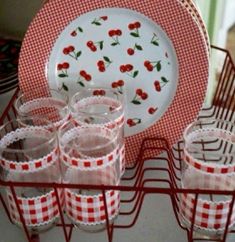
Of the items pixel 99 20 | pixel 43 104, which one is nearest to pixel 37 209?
pixel 43 104

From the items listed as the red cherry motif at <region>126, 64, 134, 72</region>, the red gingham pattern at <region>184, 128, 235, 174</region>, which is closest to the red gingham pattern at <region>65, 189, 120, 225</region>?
the red gingham pattern at <region>184, 128, 235, 174</region>

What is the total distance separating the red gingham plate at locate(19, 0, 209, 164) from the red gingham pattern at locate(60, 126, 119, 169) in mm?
132

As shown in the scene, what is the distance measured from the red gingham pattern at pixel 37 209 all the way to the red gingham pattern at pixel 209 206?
0.16 metres

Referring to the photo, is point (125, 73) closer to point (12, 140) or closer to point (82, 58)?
point (82, 58)

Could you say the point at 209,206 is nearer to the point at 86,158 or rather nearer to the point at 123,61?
the point at 86,158

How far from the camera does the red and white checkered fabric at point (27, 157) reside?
0.52 m

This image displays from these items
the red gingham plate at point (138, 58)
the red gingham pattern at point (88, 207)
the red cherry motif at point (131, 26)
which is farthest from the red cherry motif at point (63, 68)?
the red gingham pattern at point (88, 207)

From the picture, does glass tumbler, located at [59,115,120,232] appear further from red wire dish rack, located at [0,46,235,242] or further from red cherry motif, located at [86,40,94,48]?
red cherry motif, located at [86,40,94,48]

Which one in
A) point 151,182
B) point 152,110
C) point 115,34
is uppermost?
point 115,34

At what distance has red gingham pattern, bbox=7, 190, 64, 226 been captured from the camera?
1.78 ft

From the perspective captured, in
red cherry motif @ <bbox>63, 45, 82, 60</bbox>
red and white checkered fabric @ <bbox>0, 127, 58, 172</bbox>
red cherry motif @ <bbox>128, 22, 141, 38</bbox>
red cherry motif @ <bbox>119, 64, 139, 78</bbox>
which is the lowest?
red and white checkered fabric @ <bbox>0, 127, 58, 172</bbox>

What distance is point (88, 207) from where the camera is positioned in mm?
533

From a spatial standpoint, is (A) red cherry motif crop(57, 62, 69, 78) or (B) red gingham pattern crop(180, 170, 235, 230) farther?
(A) red cherry motif crop(57, 62, 69, 78)

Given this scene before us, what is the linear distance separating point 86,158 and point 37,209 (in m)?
0.09
